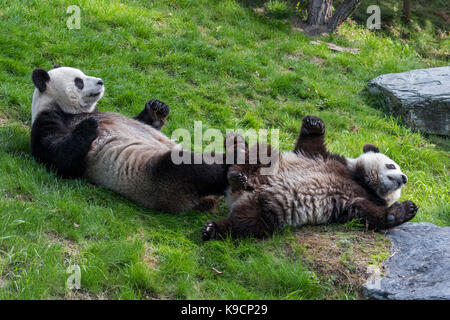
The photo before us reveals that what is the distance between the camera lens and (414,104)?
9.41 meters

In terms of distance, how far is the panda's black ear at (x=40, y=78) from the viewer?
19.2 feet

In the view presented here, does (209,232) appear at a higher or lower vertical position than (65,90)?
lower

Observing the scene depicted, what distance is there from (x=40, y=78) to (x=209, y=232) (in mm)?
2912

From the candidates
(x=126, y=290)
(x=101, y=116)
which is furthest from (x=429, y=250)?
(x=101, y=116)

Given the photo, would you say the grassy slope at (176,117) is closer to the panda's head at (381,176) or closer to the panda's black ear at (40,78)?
the panda's black ear at (40,78)

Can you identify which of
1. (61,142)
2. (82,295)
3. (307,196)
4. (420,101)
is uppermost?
(420,101)

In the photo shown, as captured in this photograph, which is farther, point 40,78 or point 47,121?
point 40,78

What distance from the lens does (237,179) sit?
4.99 m

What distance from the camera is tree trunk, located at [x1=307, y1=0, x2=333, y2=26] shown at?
39.3 feet

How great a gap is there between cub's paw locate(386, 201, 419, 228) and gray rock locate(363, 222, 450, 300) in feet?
0.38

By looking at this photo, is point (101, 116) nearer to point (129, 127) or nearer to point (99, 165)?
point (129, 127)

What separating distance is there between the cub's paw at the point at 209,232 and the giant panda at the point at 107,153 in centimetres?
51

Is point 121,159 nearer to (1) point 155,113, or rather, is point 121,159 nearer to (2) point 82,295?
(1) point 155,113

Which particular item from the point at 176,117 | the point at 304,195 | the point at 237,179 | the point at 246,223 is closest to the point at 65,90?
the point at 176,117
